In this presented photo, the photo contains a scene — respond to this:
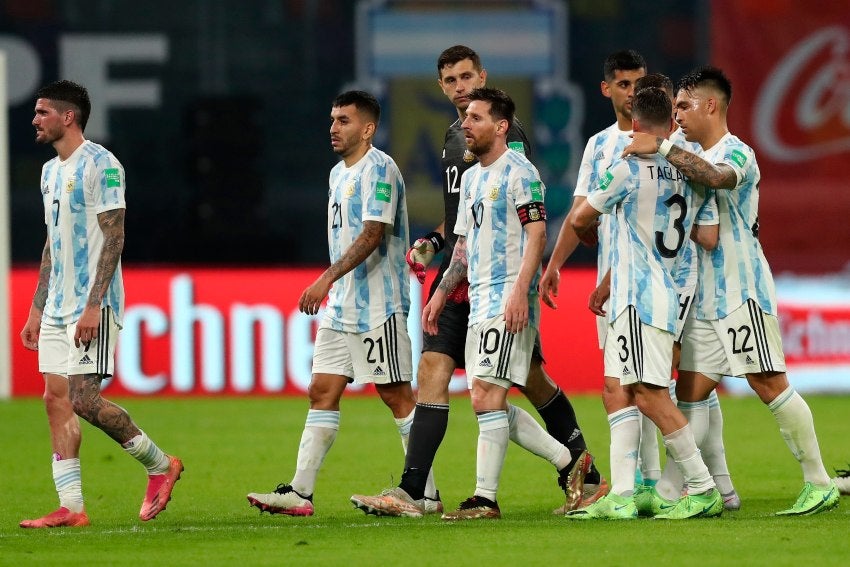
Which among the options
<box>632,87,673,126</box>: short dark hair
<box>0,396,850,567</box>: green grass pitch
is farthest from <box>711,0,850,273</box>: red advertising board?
<box>632,87,673,126</box>: short dark hair

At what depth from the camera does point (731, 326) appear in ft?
25.0

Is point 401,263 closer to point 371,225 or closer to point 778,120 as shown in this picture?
point 371,225

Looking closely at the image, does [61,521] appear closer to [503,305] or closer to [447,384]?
[447,384]

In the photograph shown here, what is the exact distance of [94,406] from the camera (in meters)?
7.68

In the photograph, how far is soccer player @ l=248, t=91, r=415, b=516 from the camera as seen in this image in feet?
26.0

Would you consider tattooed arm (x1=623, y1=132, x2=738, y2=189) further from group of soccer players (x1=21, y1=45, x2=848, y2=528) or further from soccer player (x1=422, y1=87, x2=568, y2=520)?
soccer player (x1=422, y1=87, x2=568, y2=520)

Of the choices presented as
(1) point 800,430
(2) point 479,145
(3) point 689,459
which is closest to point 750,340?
(1) point 800,430

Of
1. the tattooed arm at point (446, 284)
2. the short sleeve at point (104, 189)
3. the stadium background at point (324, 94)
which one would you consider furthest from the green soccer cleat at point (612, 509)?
the stadium background at point (324, 94)

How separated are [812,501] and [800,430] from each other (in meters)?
0.32

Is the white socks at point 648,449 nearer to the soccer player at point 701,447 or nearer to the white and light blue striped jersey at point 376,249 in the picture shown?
the soccer player at point 701,447

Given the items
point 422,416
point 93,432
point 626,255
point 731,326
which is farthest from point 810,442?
point 93,432

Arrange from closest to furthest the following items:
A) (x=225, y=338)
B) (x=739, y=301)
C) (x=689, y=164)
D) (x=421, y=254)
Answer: (x=689, y=164) < (x=739, y=301) < (x=421, y=254) < (x=225, y=338)

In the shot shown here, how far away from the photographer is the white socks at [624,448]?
7480mm

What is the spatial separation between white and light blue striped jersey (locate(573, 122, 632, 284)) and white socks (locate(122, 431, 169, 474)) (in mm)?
2239
